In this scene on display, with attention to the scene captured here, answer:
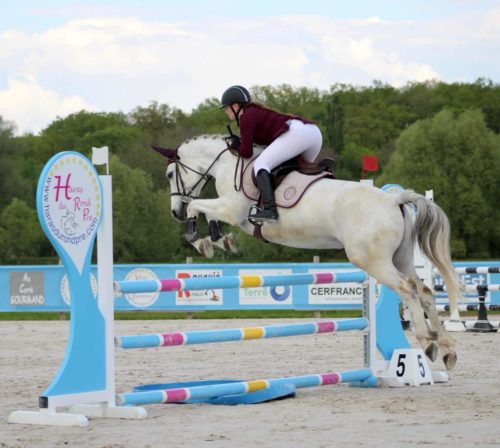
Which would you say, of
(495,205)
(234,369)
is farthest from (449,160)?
(234,369)

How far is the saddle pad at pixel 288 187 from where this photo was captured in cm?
752

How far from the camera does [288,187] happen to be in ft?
24.9

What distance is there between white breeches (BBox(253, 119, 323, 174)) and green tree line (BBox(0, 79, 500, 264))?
29533 millimetres

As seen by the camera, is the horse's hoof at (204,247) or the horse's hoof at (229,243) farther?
the horse's hoof at (229,243)

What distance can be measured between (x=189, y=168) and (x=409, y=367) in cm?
244

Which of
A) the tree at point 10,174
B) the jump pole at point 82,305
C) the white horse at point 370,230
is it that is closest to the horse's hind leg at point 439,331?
the white horse at point 370,230

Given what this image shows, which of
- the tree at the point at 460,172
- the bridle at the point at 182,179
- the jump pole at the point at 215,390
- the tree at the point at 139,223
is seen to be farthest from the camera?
the tree at the point at 139,223

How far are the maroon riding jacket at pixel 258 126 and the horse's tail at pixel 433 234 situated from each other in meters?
1.08

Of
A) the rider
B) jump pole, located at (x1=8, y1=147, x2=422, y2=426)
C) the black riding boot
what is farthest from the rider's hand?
jump pole, located at (x1=8, y1=147, x2=422, y2=426)

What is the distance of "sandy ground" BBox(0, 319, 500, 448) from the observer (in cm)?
554

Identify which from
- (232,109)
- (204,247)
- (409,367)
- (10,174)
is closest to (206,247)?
(204,247)

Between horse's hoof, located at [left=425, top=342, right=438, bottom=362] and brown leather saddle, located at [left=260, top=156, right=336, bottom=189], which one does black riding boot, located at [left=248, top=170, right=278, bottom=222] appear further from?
horse's hoof, located at [left=425, top=342, right=438, bottom=362]

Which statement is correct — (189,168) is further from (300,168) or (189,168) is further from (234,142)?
(300,168)

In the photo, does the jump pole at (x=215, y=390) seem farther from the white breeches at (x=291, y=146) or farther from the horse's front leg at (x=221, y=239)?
the white breeches at (x=291, y=146)
